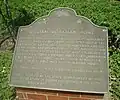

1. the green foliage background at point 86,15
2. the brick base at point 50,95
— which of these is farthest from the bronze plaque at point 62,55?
the green foliage background at point 86,15

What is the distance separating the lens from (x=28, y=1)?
6.00m

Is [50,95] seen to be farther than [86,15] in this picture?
No

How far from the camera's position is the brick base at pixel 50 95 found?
2887mm

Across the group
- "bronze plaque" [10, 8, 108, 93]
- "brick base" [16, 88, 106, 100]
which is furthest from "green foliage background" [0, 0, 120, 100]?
"bronze plaque" [10, 8, 108, 93]

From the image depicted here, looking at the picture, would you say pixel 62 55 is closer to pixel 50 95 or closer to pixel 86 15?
pixel 50 95

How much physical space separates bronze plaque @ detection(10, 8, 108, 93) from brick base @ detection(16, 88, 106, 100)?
94 mm

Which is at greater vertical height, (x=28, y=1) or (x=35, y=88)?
(x=28, y=1)

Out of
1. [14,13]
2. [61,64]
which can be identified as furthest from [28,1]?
[61,64]

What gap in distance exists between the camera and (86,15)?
5160 millimetres

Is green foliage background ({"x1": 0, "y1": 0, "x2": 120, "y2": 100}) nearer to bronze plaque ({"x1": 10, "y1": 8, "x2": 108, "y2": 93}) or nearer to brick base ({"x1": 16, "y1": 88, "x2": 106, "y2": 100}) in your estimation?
brick base ({"x1": 16, "y1": 88, "x2": 106, "y2": 100})

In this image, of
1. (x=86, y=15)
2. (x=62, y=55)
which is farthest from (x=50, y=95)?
(x=86, y=15)

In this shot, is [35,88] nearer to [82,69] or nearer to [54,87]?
[54,87]

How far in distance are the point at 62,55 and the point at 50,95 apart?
0.47 metres

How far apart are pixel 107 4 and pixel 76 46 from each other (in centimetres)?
300
